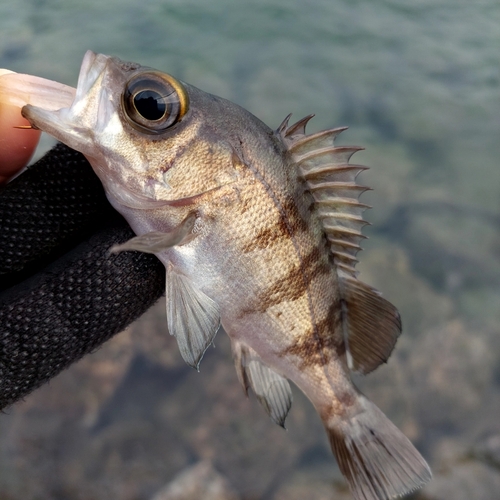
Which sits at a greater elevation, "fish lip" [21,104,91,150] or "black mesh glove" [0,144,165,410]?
"fish lip" [21,104,91,150]

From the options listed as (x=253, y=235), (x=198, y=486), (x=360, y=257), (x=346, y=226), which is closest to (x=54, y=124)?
(x=253, y=235)

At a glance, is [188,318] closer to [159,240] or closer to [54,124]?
[159,240]

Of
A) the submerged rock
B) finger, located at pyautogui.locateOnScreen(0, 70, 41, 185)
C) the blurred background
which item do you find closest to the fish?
finger, located at pyautogui.locateOnScreen(0, 70, 41, 185)

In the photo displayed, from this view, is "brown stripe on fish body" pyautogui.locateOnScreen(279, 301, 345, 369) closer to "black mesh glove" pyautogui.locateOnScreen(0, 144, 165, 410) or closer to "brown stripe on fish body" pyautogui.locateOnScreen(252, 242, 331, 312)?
"brown stripe on fish body" pyautogui.locateOnScreen(252, 242, 331, 312)

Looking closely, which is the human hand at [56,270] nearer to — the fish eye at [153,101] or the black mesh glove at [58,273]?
the black mesh glove at [58,273]

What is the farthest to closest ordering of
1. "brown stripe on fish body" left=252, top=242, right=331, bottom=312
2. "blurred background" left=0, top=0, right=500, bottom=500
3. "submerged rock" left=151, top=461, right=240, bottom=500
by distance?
1. "blurred background" left=0, top=0, right=500, bottom=500
2. "submerged rock" left=151, top=461, right=240, bottom=500
3. "brown stripe on fish body" left=252, top=242, right=331, bottom=312

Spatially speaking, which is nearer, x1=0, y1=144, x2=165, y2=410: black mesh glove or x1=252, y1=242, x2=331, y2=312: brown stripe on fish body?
x1=0, y1=144, x2=165, y2=410: black mesh glove

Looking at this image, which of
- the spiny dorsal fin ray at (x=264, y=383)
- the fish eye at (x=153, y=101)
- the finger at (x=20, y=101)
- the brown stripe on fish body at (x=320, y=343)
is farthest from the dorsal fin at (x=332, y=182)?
the finger at (x=20, y=101)
